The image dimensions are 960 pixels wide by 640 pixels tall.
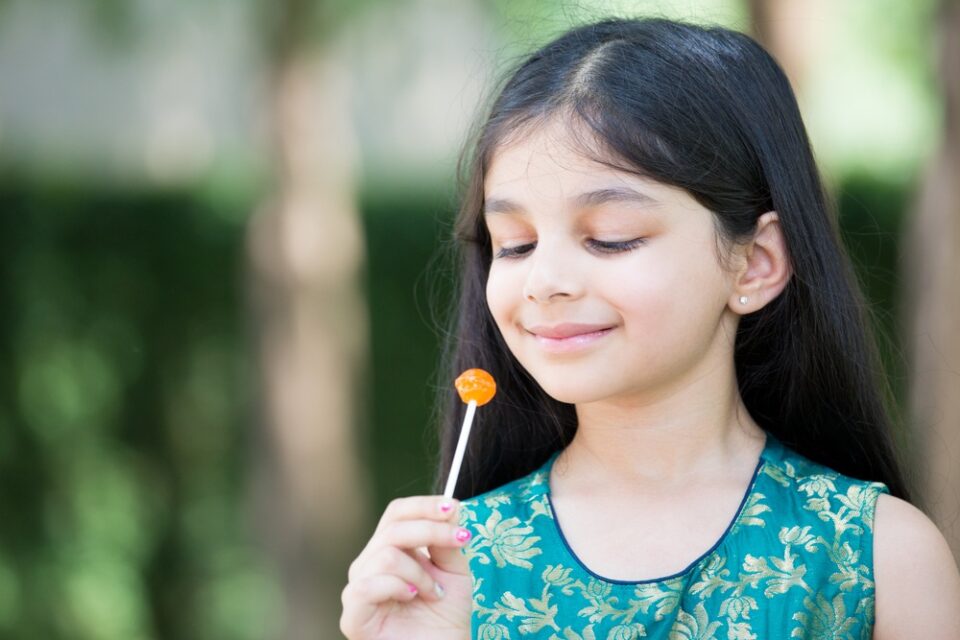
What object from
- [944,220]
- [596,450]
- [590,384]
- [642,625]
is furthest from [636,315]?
[944,220]

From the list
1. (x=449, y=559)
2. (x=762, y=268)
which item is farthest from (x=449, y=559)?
(x=762, y=268)

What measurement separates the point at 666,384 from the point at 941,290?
2.56 m

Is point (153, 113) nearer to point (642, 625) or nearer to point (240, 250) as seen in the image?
point (240, 250)

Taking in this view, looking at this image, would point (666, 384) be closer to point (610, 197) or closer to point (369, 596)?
point (610, 197)

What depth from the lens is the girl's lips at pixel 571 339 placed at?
2.08m

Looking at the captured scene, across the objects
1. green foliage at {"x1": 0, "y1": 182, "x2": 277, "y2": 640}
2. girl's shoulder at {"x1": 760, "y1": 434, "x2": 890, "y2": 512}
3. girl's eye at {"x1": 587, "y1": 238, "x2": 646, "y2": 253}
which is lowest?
green foliage at {"x1": 0, "y1": 182, "x2": 277, "y2": 640}

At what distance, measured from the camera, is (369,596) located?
194 centimetres

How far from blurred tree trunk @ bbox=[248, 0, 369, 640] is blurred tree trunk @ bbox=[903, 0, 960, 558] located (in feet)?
8.65

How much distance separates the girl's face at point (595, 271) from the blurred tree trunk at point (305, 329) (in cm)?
400

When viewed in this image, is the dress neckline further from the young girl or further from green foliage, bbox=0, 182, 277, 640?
green foliage, bbox=0, 182, 277, 640

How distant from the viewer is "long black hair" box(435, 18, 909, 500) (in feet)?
7.04

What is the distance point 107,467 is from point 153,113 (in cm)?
306

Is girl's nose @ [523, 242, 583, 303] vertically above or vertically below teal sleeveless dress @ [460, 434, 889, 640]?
above

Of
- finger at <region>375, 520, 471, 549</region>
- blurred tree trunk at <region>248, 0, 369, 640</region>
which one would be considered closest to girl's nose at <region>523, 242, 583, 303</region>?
finger at <region>375, 520, 471, 549</region>
